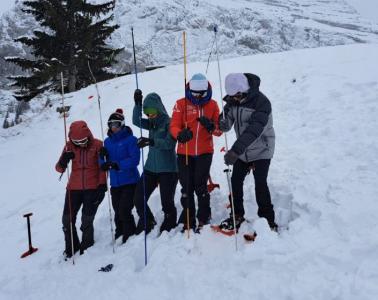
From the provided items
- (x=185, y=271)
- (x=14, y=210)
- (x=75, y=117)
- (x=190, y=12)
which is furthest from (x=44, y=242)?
(x=190, y=12)

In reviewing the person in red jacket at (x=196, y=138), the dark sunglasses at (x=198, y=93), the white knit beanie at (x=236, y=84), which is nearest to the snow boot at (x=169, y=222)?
the person in red jacket at (x=196, y=138)

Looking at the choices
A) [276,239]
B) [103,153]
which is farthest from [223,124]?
[103,153]

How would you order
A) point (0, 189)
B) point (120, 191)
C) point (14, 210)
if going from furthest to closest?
point (0, 189) < point (14, 210) < point (120, 191)

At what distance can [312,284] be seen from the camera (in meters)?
3.58

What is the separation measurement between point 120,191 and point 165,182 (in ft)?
2.79

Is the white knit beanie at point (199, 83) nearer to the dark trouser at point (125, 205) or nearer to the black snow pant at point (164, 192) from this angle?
the black snow pant at point (164, 192)

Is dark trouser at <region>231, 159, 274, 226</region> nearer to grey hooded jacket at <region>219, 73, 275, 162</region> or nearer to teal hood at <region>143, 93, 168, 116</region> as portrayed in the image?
grey hooded jacket at <region>219, 73, 275, 162</region>

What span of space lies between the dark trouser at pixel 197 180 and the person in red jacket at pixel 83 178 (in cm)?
141

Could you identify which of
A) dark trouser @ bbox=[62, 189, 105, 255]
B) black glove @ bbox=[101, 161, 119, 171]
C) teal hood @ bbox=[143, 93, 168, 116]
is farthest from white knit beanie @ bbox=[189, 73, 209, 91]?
dark trouser @ bbox=[62, 189, 105, 255]

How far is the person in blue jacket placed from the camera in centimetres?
560

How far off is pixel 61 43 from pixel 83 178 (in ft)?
71.3

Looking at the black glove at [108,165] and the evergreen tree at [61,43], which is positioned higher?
the evergreen tree at [61,43]

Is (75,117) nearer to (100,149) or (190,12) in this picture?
(100,149)

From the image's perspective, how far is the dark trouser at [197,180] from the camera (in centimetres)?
513
